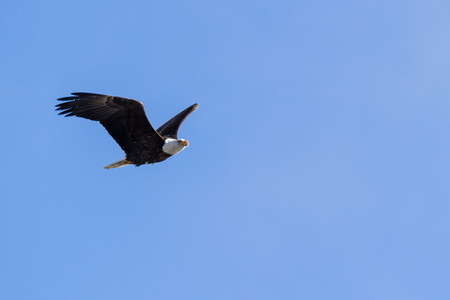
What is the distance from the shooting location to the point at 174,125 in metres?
18.6

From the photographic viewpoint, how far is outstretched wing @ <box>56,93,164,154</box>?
1551 cm

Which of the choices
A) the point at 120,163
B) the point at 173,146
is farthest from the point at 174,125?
the point at 120,163

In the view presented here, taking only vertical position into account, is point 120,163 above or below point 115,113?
below

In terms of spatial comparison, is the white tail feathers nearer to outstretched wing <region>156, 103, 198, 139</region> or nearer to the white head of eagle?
the white head of eagle

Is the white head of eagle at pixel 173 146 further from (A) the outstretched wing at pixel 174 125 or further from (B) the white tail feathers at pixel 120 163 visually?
(A) the outstretched wing at pixel 174 125

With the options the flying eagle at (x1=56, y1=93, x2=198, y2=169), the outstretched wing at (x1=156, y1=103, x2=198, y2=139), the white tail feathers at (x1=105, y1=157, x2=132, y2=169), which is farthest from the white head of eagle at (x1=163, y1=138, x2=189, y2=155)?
the outstretched wing at (x1=156, y1=103, x2=198, y2=139)

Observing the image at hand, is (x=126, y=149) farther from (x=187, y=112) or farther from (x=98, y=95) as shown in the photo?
(x=187, y=112)

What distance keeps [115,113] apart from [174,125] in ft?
10.2

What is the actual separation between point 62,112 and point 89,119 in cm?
63

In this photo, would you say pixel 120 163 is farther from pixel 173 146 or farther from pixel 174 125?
pixel 174 125

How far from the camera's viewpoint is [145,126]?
15.8 metres

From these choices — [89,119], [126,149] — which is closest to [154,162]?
[126,149]

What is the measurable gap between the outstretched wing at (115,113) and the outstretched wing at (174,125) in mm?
2030

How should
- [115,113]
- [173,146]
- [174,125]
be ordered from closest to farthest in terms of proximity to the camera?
[115,113] → [173,146] → [174,125]
